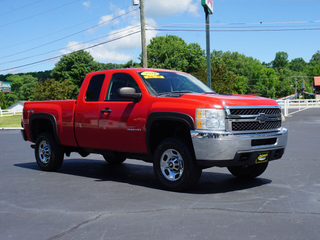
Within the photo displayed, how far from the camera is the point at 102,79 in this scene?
7.60 metres

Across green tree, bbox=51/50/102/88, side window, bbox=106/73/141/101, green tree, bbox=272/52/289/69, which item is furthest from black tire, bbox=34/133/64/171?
green tree, bbox=272/52/289/69

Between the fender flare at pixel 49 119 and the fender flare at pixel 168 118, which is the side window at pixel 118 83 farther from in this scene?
the fender flare at pixel 49 119

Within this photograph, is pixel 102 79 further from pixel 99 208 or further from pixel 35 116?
pixel 99 208

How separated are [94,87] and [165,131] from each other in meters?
1.89

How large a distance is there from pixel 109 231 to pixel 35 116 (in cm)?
519

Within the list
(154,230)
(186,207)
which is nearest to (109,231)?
(154,230)

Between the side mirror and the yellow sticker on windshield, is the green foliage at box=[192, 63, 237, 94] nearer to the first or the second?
the yellow sticker on windshield

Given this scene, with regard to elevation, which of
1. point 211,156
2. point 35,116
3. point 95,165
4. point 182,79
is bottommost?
point 95,165

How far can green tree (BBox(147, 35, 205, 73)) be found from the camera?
7532 centimetres

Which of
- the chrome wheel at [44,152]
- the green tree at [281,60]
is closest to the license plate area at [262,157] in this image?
the chrome wheel at [44,152]

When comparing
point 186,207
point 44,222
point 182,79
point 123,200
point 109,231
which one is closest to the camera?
point 109,231

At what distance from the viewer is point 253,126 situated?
6070mm

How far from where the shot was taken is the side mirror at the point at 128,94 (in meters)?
6.46

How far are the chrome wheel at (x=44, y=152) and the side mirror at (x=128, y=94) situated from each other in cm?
294
